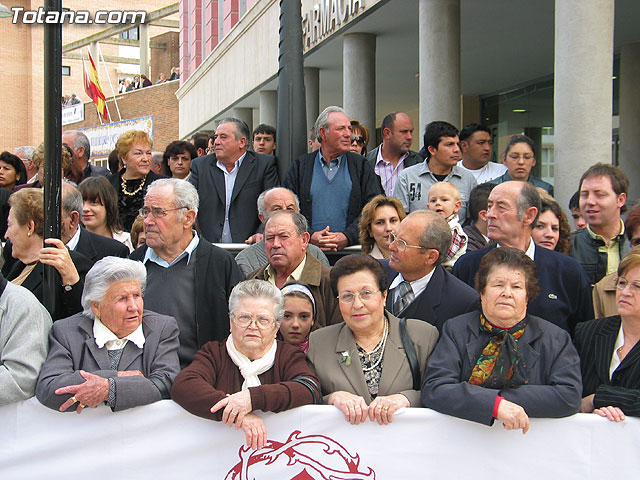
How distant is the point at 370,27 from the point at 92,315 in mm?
10654

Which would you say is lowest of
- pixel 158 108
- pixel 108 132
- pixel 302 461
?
pixel 302 461

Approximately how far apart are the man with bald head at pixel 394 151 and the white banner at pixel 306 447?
4.25 m

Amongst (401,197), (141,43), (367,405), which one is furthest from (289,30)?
(141,43)

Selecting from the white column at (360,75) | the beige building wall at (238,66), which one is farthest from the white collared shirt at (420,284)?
the white column at (360,75)

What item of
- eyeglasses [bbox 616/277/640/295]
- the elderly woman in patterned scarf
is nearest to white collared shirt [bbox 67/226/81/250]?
the elderly woman in patterned scarf

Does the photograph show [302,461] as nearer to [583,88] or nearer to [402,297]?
[402,297]

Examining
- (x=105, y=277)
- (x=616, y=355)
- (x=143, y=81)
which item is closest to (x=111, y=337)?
(x=105, y=277)

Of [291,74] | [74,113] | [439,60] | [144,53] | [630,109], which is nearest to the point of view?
[291,74]

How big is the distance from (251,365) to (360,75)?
1093 cm

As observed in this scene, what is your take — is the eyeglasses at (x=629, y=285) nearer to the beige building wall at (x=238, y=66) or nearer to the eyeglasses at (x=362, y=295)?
the eyeglasses at (x=362, y=295)

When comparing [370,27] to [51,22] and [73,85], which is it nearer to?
[51,22]

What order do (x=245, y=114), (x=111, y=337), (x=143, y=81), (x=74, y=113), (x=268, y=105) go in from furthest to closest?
(x=74, y=113)
(x=143, y=81)
(x=245, y=114)
(x=268, y=105)
(x=111, y=337)

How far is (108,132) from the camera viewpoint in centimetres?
4259

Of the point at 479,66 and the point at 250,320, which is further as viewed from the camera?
the point at 479,66
